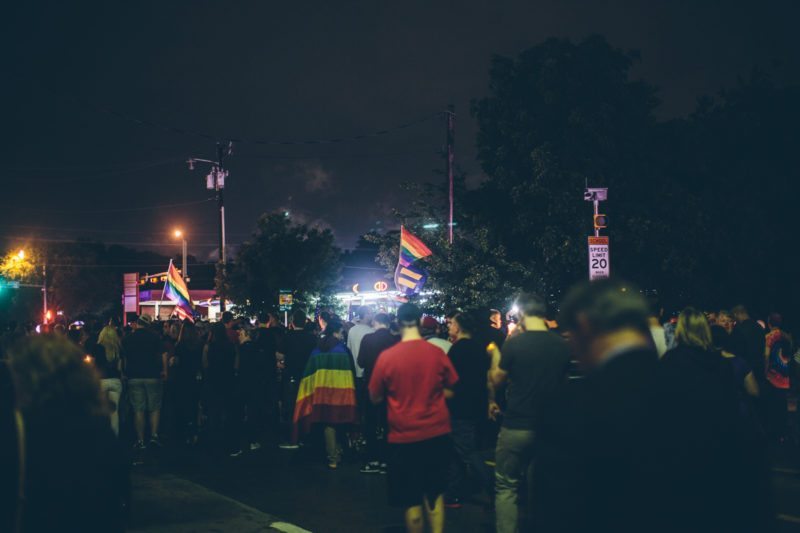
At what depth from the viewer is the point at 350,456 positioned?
1148cm

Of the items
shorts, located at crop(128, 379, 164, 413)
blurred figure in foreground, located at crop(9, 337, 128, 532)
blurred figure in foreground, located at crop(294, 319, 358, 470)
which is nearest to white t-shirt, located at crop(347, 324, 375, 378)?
blurred figure in foreground, located at crop(294, 319, 358, 470)

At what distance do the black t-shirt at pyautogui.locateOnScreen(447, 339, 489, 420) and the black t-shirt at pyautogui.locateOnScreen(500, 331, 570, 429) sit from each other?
5.93 ft

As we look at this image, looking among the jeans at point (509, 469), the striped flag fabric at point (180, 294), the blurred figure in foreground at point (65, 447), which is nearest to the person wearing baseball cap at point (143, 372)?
the jeans at point (509, 469)

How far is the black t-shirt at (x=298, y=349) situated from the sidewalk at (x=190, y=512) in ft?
10.3

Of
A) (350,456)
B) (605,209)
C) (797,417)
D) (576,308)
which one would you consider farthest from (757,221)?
(576,308)

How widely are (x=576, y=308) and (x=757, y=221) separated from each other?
28.3 m

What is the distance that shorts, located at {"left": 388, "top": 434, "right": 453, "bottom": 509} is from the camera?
5863 millimetres

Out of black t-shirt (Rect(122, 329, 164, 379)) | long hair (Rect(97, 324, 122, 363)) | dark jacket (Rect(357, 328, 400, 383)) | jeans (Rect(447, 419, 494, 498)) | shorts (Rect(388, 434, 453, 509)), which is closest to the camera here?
shorts (Rect(388, 434, 453, 509))

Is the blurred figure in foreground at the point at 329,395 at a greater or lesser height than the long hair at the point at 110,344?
lesser

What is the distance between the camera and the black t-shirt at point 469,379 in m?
7.85

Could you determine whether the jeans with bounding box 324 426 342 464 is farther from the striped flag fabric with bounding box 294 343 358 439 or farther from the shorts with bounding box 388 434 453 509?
the shorts with bounding box 388 434 453 509

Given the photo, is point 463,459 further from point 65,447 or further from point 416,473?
point 65,447

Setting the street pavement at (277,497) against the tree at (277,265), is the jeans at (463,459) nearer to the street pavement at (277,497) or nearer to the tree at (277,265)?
the street pavement at (277,497)

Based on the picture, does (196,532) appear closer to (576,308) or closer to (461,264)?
(576,308)
